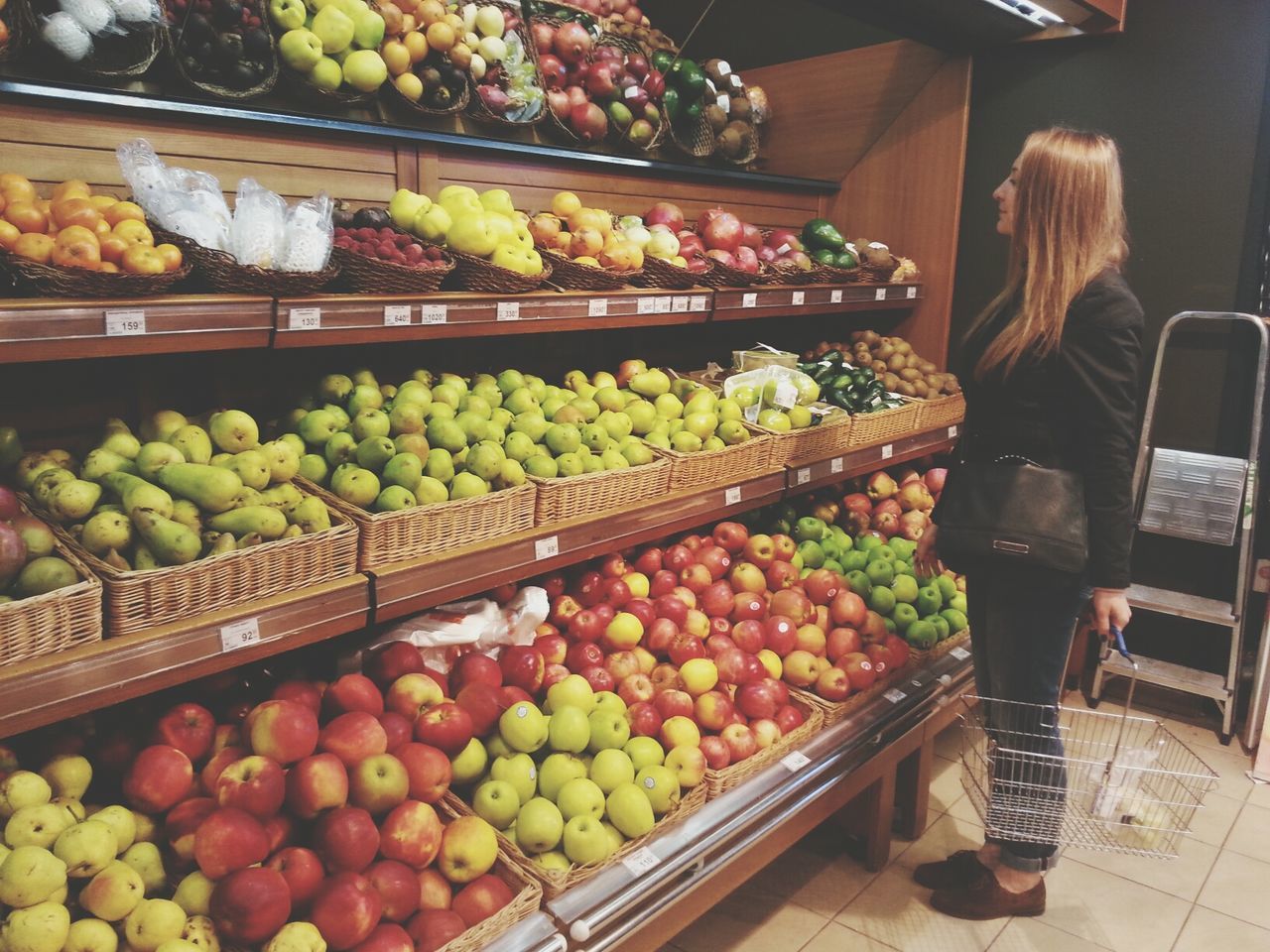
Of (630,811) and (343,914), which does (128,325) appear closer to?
(343,914)

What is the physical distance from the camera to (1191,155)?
3912mm

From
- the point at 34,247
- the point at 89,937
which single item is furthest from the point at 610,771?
the point at 34,247

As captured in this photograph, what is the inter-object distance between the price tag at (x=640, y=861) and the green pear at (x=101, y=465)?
134 cm

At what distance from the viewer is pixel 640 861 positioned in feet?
6.84

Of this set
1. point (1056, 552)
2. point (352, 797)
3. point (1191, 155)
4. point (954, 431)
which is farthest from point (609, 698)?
point (1191, 155)

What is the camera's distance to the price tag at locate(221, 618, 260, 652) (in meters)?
1.81

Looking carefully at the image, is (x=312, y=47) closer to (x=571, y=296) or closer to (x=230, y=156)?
(x=230, y=156)

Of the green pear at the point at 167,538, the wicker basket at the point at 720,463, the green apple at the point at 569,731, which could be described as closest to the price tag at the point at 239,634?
the green pear at the point at 167,538

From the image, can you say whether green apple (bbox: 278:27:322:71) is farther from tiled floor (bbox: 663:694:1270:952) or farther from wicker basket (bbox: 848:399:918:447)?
tiled floor (bbox: 663:694:1270:952)

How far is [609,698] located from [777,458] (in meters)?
1.15

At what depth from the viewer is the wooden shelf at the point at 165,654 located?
1568mm

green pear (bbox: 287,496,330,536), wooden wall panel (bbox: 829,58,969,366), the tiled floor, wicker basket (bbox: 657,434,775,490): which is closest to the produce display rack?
green pear (bbox: 287,496,330,536)

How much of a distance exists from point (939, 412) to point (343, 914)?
3.22m

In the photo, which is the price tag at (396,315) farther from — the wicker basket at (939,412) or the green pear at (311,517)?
the wicker basket at (939,412)
